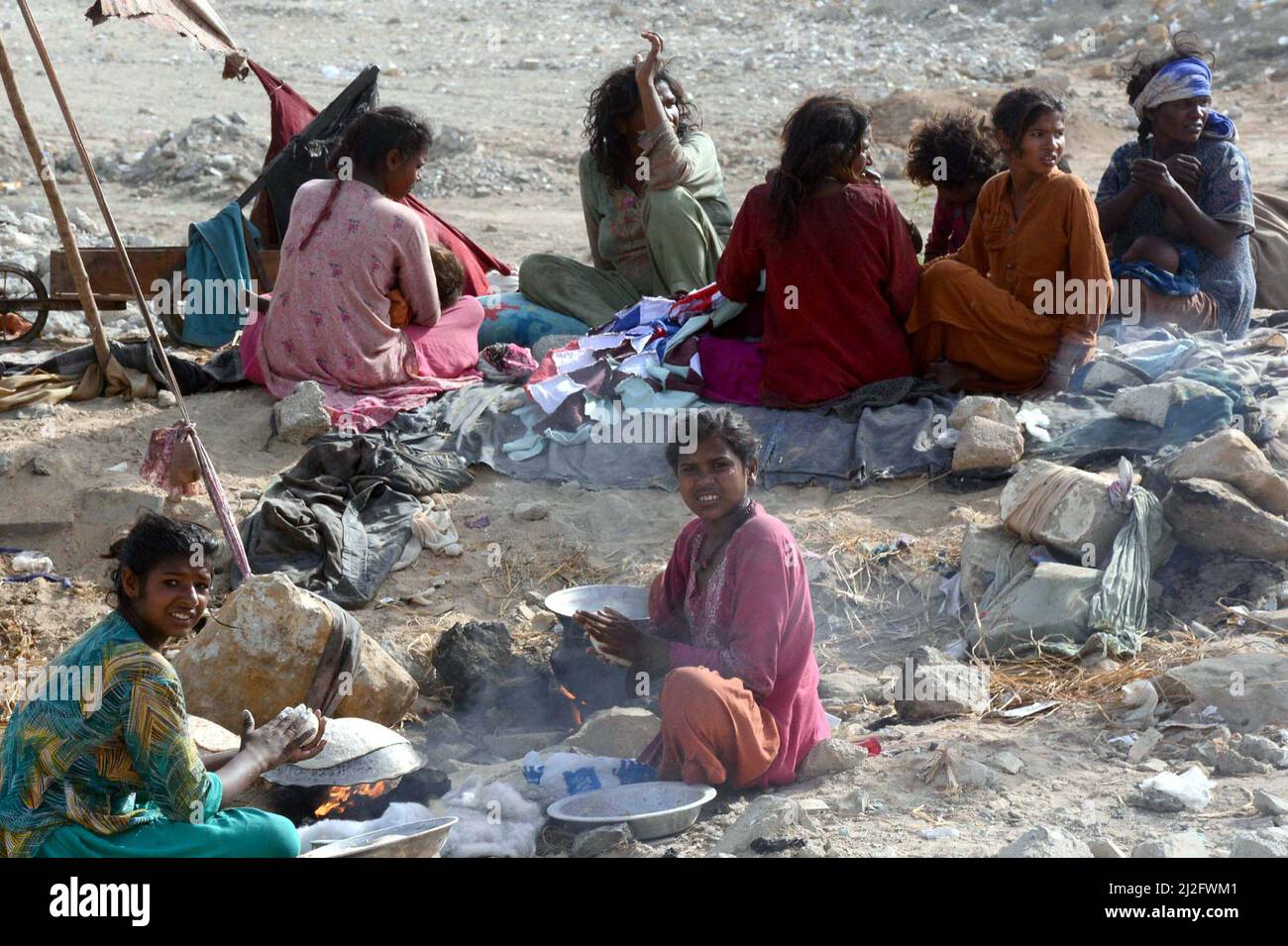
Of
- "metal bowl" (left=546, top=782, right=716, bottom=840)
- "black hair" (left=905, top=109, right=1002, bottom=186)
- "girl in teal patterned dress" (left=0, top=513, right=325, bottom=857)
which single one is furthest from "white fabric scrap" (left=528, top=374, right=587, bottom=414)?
"girl in teal patterned dress" (left=0, top=513, right=325, bottom=857)

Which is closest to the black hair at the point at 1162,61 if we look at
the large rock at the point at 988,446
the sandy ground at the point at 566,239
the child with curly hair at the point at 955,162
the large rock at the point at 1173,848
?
the child with curly hair at the point at 955,162

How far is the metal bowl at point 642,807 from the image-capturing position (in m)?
3.45

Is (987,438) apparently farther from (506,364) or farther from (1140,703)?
(506,364)

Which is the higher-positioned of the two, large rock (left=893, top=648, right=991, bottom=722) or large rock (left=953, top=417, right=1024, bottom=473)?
large rock (left=953, top=417, right=1024, bottom=473)

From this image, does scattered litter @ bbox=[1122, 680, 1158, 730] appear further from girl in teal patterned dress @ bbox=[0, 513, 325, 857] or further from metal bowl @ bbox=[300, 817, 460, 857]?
girl in teal patterned dress @ bbox=[0, 513, 325, 857]

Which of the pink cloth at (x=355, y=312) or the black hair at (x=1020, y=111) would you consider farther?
the pink cloth at (x=355, y=312)

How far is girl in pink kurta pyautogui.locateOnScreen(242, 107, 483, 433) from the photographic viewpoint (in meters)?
6.20

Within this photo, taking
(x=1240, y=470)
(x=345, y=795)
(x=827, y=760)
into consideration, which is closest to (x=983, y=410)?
(x=1240, y=470)

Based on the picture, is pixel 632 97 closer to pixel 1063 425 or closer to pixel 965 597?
pixel 1063 425

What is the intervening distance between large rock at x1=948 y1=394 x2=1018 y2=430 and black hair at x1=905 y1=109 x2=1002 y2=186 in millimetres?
1269

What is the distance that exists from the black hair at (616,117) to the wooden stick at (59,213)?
2334 millimetres

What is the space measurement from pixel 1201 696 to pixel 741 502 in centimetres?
142

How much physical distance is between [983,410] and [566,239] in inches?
243

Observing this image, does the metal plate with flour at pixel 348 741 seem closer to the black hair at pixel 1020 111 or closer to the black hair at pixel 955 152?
the black hair at pixel 1020 111
